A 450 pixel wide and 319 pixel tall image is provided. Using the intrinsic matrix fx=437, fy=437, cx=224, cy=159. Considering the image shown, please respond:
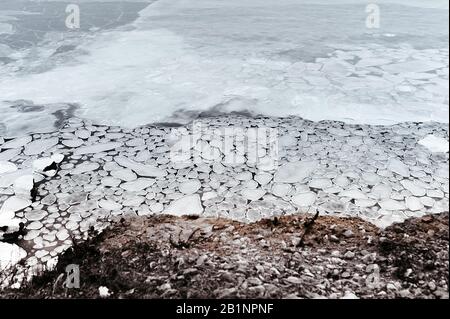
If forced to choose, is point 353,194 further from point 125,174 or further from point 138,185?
point 125,174

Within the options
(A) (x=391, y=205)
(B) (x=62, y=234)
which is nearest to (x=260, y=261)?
(A) (x=391, y=205)

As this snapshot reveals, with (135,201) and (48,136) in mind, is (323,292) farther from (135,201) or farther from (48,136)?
(48,136)

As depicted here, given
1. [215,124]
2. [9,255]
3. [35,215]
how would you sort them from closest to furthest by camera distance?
1. [9,255]
2. [35,215]
3. [215,124]

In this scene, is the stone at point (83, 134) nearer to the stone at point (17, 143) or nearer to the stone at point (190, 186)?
the stone at point (17, 143)

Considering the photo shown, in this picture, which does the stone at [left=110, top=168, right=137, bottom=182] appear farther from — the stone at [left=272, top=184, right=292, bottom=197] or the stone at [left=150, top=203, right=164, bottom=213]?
the stone at [left=272, top=184, right=292, bottom=197]

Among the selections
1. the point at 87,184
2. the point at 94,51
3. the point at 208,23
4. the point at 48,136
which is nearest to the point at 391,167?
the point at 87,184

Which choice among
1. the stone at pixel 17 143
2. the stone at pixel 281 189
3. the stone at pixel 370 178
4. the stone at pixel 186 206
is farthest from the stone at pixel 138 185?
the stone at pixel 370 178
